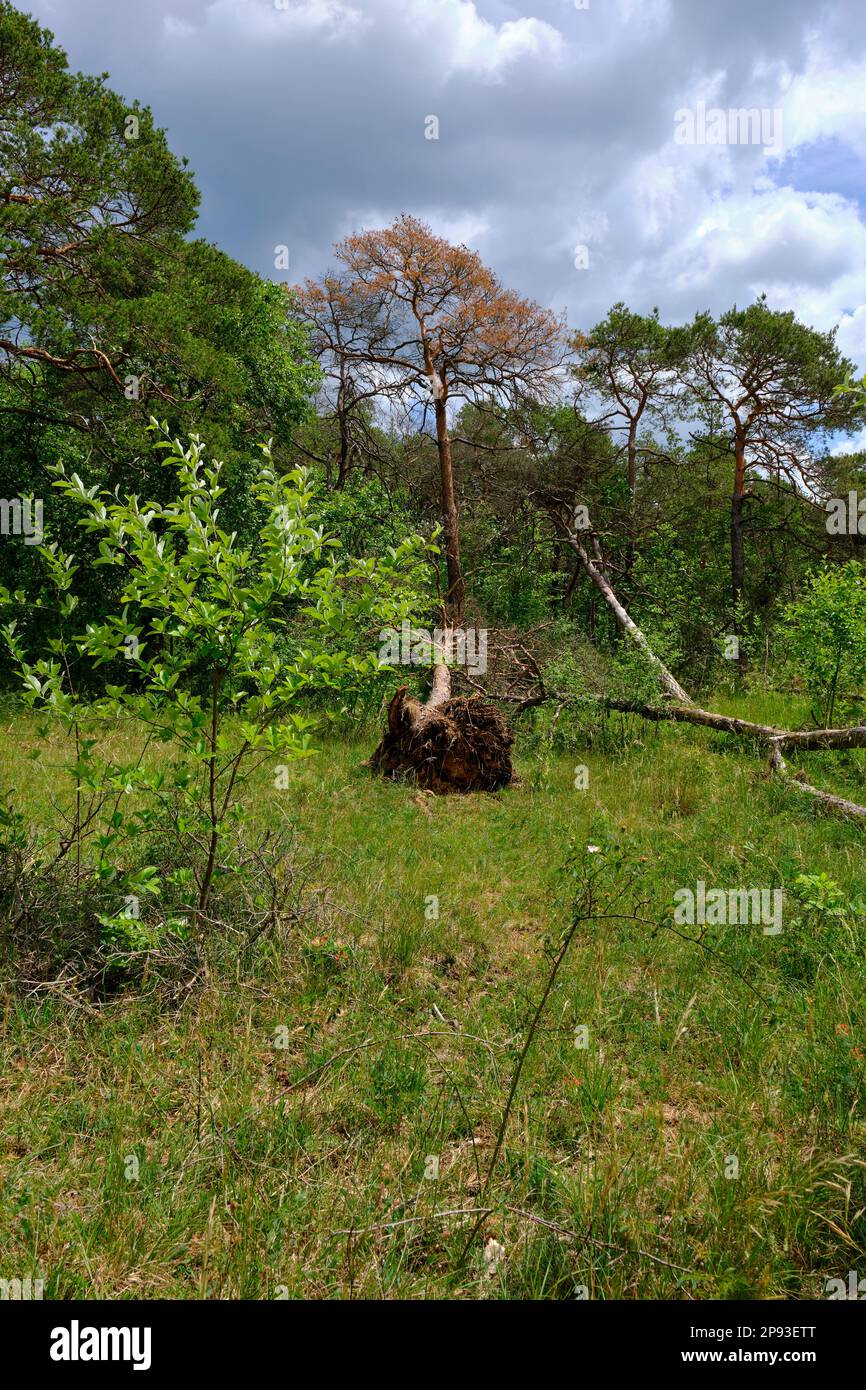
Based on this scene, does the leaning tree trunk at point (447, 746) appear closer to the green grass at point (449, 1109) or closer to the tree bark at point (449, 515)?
the green grass at point (449, 1109)

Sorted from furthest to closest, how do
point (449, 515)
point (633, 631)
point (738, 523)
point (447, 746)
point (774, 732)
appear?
point (738, 523), point (449, 515), point (633, 631), point (774, 732), point (447, 746)

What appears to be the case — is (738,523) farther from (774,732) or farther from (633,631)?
(774,732)

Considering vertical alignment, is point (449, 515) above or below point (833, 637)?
above

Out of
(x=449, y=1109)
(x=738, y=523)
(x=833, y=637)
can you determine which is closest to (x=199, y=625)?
(x=449, y=1109)

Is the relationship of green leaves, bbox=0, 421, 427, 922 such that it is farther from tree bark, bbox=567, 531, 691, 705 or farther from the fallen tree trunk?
tree bark, bbox=567, 531, 691, 705

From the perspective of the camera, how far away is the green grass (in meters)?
2.25

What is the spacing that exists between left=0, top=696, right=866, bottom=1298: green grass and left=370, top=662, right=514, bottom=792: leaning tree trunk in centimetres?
344

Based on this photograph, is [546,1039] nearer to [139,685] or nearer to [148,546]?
[148,546]

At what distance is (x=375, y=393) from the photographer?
1736cm

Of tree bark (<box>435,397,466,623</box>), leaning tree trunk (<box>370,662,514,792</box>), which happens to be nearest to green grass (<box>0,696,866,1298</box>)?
leaning tree trunk (<box>370,662,514,792</box>)

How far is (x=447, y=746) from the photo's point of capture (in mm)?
9195

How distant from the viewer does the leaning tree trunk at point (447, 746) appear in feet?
30.0

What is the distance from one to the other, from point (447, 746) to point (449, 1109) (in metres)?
6.24

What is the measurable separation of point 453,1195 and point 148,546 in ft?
10.3
